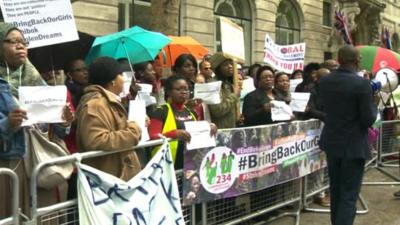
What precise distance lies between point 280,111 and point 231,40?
1.73 m

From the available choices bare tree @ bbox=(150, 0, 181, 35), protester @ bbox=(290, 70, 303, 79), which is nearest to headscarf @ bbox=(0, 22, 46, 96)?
protester @ bbox=(290, 70, 303, 79)

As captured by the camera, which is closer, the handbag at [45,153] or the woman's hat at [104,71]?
the handbag at [45,153]

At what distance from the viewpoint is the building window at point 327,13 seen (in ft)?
89.3

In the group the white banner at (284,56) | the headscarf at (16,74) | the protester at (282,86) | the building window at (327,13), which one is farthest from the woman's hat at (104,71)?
the building window at (327,13)

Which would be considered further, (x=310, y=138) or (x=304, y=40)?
(x=304, y=40)

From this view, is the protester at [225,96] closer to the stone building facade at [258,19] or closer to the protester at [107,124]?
the protester at [107,124]

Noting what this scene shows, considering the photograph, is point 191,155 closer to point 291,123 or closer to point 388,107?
point 291,123

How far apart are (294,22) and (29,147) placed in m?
21.7

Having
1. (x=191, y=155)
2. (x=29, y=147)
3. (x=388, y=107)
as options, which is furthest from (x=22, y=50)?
(x=388, y=107)

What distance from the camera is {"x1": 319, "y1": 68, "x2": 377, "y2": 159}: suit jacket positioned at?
16.6ft

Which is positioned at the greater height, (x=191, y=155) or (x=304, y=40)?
(x=304, y=40)

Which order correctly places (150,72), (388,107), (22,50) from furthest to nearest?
(388,107) < (150,72) < (22,50)

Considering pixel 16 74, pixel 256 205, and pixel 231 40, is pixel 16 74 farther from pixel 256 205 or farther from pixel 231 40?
pixel 231 40

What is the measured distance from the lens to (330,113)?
17.3 ft
